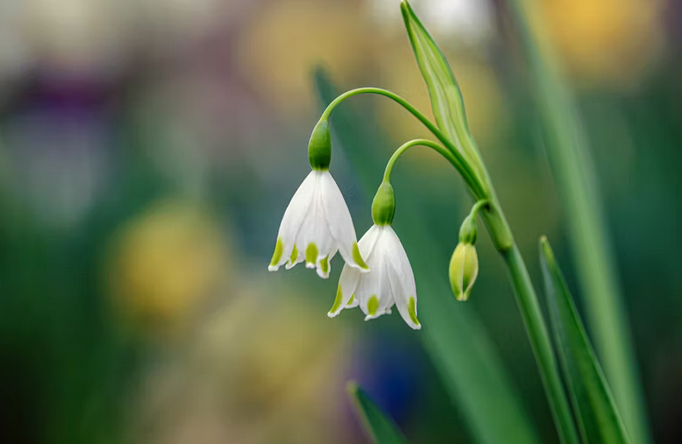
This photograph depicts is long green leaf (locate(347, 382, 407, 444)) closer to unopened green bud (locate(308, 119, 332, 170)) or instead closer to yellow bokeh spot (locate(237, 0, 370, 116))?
unopened green bud (locate(308, 119, 332, 170))

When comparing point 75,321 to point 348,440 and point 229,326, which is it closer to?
point 229,326

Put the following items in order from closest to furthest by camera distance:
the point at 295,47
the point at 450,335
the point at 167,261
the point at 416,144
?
the point at 416,144 → the point at 450,335 → the point at 167,261 → the point at 295,47

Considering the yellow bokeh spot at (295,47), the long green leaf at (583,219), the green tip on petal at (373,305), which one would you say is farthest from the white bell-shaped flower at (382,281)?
the yellow bokeh spot at (295,47)

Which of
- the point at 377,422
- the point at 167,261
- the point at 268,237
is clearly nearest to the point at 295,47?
the point at 268,237

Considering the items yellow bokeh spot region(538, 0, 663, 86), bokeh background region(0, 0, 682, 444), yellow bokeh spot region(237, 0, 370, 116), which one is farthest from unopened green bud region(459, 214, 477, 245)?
yellow bokeh spot region(237, 0, 370, 116)

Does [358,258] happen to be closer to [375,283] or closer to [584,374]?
[375,283]
